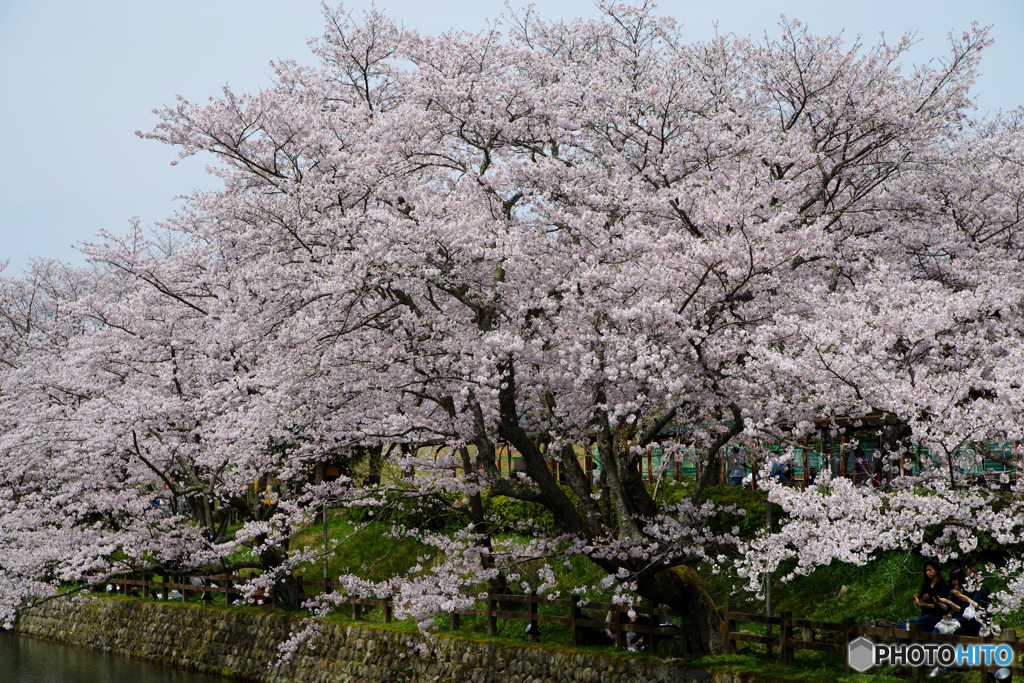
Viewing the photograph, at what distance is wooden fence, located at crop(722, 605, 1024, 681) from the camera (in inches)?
335

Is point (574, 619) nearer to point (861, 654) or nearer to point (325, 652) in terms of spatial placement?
point (861, 654)

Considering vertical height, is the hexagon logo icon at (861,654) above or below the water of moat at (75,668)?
above

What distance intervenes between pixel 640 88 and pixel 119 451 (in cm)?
1103

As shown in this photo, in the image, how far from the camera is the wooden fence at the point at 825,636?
335 inches

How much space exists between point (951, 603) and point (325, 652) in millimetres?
11006

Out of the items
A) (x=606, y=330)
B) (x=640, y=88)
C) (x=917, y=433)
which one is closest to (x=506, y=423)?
(x=606, y=330)

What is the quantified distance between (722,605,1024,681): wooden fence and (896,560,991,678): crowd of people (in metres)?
0.22

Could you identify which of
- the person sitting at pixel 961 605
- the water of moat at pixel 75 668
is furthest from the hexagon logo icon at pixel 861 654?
the water of moat at pixel 75 668

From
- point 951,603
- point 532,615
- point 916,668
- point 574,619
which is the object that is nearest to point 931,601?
point 951,603

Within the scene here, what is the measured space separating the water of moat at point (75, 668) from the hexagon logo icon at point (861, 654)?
13181 millimetres

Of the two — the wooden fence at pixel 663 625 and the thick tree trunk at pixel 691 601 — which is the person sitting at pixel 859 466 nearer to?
the wooden fence at pixel 663 625

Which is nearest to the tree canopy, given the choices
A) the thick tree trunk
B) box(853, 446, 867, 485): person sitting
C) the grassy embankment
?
the thick tree trunk

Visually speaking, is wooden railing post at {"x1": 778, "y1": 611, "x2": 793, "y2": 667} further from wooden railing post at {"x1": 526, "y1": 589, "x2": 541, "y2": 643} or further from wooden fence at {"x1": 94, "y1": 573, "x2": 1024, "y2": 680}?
wooden railing post at {"x1": 526, "y1": 589, "x2": 541, "y2": 643}

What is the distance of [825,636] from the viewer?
11219mm
